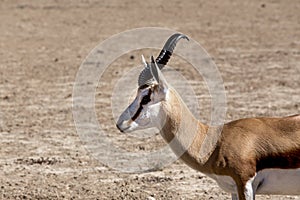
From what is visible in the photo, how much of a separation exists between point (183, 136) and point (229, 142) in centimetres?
37

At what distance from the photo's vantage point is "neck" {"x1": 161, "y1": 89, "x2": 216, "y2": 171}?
7.37 metres

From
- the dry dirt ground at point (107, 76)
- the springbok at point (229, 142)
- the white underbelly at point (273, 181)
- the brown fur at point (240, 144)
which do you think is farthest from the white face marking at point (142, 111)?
the dry dirt ground at point (107, 76)

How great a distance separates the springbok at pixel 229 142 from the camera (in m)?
7.18

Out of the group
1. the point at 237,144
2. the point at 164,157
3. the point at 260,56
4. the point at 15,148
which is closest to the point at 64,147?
the point at 15,148

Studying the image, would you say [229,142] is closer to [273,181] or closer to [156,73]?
[273,181]

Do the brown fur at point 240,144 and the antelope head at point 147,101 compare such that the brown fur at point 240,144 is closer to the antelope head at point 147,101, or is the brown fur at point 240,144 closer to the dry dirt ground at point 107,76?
the antelope head at point 147,101

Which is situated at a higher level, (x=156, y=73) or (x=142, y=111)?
(x=156, y=73)

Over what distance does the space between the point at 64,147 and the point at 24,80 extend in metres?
4.36

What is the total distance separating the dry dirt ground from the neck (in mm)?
1603

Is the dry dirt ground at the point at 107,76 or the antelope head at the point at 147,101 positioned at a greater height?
the antelope head at the point at 147,101

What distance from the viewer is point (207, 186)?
31.0 ft


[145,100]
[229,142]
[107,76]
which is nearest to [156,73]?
[145,100]

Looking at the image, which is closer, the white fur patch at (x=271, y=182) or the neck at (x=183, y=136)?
the white fur patch at (x=271, y=182)

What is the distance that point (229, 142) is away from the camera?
7.43 metres
